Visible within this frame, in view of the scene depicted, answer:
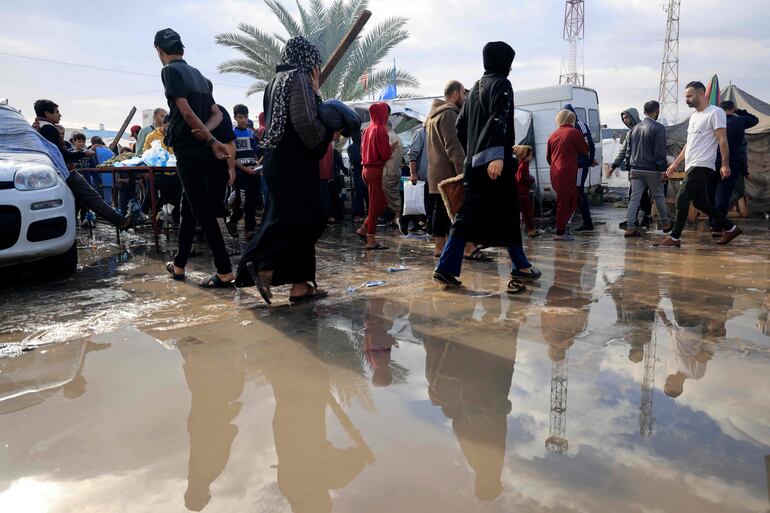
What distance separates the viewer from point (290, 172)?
12.7 feet

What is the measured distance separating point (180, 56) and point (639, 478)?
13.8 ft

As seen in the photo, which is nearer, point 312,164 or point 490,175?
point 312,164

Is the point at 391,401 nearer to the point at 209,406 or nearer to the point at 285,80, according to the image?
the point at 209,406

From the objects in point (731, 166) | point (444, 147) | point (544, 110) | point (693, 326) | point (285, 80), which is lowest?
point (693, 326)

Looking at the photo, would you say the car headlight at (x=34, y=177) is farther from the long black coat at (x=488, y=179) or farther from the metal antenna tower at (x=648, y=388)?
the metal antenna tower at (x=648, y=388)

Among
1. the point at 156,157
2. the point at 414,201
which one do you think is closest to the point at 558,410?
the point at 414,201

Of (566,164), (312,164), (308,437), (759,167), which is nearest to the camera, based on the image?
(308,437)

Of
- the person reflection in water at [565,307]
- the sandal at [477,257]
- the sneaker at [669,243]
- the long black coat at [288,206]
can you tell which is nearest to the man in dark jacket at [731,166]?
the sneaker at [669,243]

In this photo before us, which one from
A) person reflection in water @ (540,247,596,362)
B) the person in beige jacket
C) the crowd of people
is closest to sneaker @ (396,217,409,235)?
the crowd of people

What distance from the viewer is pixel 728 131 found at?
7.39m

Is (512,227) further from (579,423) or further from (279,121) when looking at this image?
(579,423)

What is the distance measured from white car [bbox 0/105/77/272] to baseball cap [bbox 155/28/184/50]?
5.12 feet

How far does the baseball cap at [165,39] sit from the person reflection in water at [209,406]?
2.38 meters

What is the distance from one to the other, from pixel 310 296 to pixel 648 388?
2.46m
